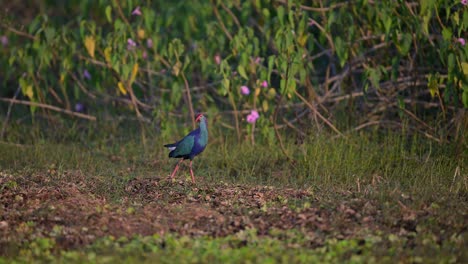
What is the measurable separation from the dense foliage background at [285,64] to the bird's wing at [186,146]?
90 cm

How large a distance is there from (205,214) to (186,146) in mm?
1618

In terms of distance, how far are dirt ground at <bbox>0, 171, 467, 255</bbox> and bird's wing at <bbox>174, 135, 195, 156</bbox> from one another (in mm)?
798

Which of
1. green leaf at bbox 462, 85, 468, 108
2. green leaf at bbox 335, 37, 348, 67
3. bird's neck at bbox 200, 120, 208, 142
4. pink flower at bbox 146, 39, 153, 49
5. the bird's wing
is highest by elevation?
pink flower at bbox 146, 39, 153, 49

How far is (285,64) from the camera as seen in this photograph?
7402 millimetres

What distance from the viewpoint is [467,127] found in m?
7.43

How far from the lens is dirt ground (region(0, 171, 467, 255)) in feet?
17.3

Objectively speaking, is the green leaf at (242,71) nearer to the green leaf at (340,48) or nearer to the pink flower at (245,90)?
the pink flower at (245,90)

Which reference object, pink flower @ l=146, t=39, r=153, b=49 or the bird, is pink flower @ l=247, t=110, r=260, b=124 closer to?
the bird

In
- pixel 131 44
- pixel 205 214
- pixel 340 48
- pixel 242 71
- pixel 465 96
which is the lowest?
pixel 205 214

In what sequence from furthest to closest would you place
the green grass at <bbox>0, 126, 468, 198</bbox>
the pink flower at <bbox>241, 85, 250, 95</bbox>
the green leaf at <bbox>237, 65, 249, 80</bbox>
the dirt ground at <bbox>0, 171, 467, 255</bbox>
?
the pink flower at <bbox>241, 85, 250, 95</bbox> → the green leaf at <bbox>237, 65, 249, 80</bbox> → the green grass at <bbox>0, 126, 468, 198</bbox> → the dirt ground at <bbox>0, 171, 467, 255</bbox>

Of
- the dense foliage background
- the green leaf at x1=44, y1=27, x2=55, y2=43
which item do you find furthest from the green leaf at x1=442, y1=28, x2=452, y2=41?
the green leaf at x1=44, y1=27, x2=55, y2=43

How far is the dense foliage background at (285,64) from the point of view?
756 cm

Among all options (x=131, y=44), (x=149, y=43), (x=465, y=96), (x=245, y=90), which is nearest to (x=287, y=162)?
(x=245, y=90)

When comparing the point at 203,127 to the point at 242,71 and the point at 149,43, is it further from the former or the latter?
the point at 149,43
